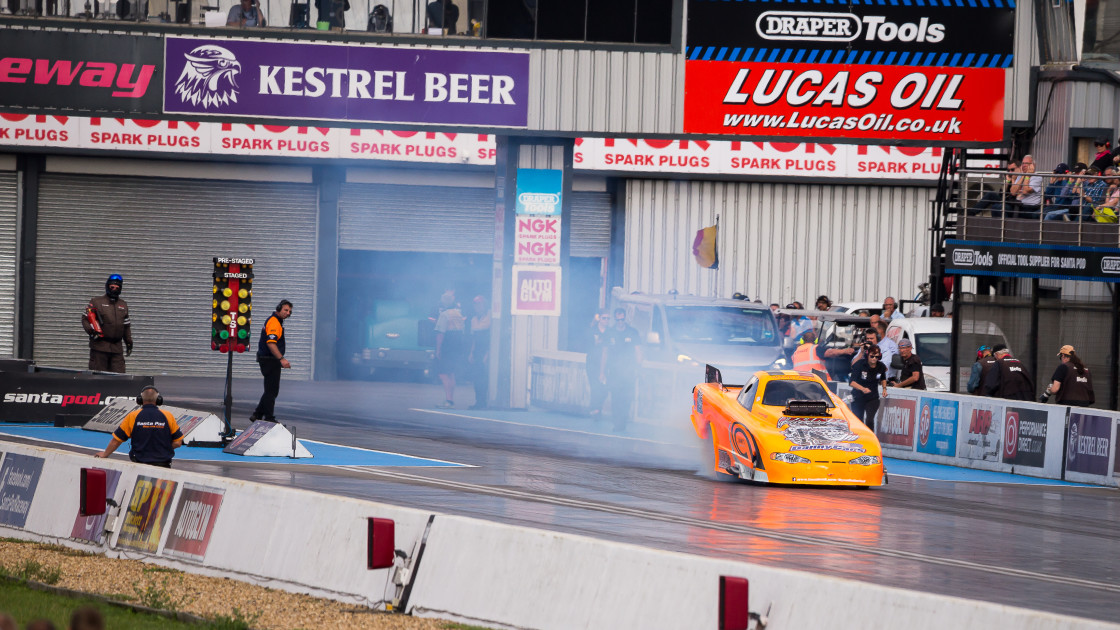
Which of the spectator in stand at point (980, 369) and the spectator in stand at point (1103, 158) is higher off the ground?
A: the spectator in stand at point (1103, 158)

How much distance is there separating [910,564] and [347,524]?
455 centimetres

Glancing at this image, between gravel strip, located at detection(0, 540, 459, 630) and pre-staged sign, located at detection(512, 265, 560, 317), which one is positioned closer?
gravel strip, located at detection(0, 540, 459, 630)

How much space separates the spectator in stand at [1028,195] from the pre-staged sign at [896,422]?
4.93 metres

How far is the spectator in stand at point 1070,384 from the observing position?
66.8 ft

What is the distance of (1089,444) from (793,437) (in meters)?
5.01

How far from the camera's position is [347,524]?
1000 centimetres

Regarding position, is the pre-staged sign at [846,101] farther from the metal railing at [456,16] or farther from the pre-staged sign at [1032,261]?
the pre-staged sign at [1032,261]

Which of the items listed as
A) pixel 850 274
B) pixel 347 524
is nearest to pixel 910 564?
pixel 347 524

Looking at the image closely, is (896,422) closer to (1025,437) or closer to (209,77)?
(1025,437)

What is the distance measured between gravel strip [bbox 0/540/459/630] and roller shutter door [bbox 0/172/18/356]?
23.1 meters

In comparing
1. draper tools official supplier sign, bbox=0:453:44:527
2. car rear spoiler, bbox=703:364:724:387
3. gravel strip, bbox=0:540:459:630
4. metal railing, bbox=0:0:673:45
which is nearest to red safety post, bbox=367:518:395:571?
gravel strip, bbox=0:540:459:630

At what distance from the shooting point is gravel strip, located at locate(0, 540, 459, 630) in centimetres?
922

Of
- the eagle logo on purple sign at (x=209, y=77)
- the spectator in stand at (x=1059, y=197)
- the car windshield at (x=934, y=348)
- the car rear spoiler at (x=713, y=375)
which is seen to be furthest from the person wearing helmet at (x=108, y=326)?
the spectator in stand at (x=1059, y=197)

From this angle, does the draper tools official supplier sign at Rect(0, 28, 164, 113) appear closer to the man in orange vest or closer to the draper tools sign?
the draper tools sign
